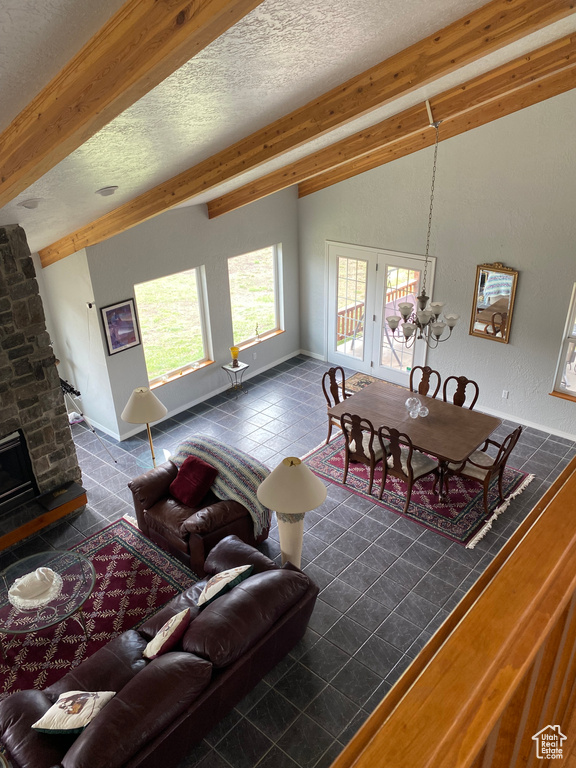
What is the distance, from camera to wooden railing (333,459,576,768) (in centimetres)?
76

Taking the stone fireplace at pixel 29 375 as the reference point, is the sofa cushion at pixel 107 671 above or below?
below

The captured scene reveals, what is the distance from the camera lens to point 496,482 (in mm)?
6453

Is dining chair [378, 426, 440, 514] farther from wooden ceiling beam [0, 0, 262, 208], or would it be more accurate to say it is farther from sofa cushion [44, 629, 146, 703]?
wooden ceiling beam [0, 0, 262, 208]

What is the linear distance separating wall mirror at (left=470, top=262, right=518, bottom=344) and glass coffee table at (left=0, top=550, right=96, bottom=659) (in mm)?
5477

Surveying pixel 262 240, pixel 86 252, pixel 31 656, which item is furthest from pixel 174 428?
pixel 31 656

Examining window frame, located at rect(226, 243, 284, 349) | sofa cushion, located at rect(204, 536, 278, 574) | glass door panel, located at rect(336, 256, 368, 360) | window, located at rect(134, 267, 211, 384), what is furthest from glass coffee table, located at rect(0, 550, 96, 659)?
glass door panel, located at rect(336, 256, 368, 360)

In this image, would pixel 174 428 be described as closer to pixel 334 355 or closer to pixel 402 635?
pixel 334 355

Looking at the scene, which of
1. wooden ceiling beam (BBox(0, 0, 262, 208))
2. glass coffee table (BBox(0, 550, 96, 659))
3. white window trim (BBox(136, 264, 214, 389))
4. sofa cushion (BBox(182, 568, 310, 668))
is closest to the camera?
wooden ceiling beam (BBox(0, 0, 262, 208))

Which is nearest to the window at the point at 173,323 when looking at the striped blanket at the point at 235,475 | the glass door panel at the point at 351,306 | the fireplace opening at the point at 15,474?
the glass door panel at the point at 351,306

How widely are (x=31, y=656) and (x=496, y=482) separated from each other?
16.0 feet

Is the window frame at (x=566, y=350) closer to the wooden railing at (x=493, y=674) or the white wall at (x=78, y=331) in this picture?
the white wall at (x=78, y=331)

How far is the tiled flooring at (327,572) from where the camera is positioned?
3.97 meters

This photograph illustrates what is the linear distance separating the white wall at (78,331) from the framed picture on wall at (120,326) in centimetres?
12

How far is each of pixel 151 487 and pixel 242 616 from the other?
2.08 m
